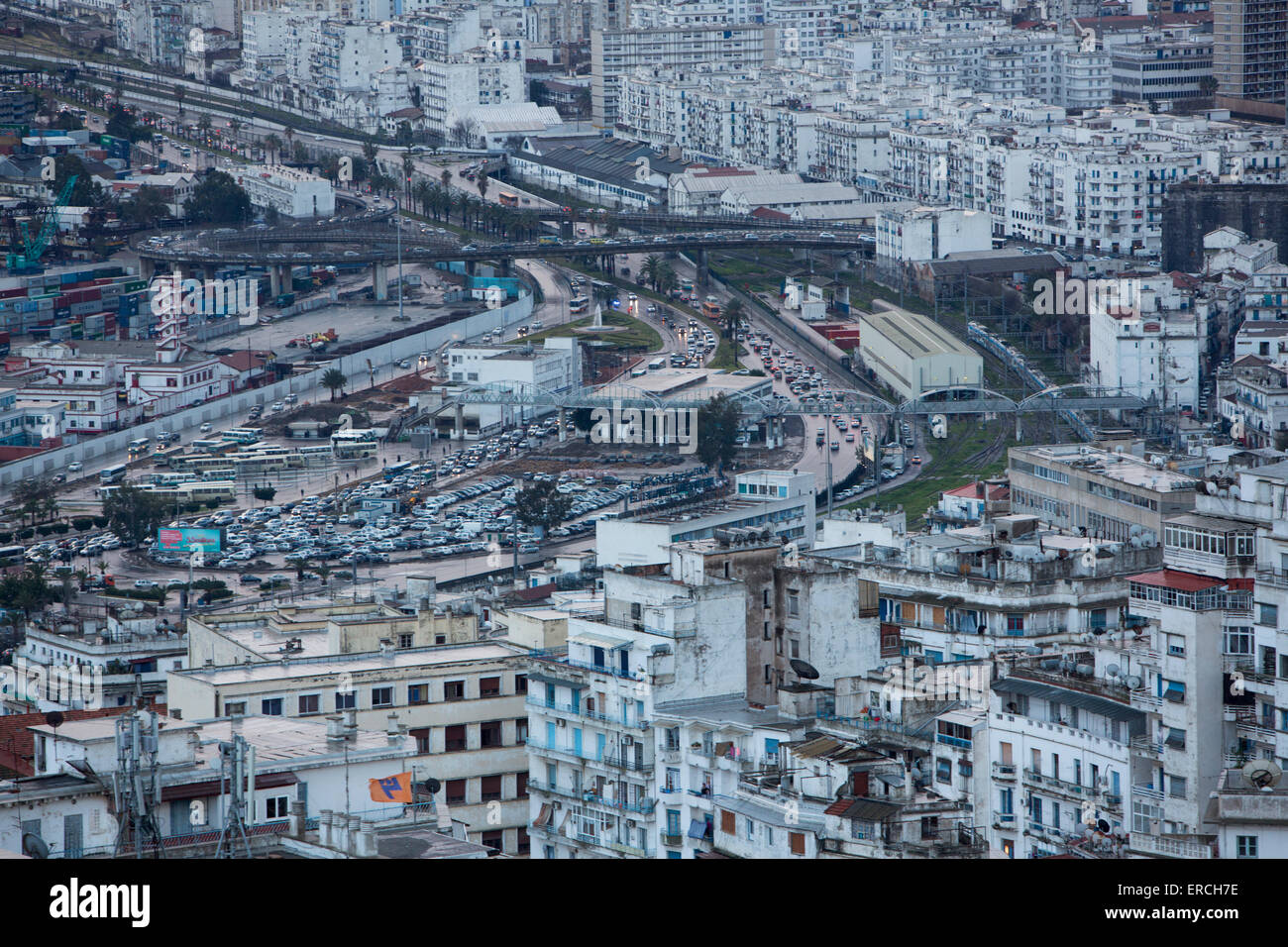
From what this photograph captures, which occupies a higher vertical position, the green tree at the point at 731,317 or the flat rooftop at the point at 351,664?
the flat rooftop at the point at 351,664

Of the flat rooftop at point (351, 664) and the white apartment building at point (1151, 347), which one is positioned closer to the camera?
the flat rooftop at point (351, 664)

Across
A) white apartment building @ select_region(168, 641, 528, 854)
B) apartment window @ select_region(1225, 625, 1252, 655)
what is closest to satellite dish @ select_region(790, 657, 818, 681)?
white apartment building @ select_region(168, 641, 528, 854)

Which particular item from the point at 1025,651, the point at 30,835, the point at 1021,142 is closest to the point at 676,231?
the point at 1021,142

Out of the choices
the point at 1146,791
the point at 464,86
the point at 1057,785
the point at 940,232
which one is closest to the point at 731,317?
the point at 940,232

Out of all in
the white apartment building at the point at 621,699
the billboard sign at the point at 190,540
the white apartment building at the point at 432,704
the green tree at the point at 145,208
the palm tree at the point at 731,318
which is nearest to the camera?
the white apartment building at the point at 621,699

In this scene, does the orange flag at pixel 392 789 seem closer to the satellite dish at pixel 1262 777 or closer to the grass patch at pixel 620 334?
the satellite dish at pixel 1262 777

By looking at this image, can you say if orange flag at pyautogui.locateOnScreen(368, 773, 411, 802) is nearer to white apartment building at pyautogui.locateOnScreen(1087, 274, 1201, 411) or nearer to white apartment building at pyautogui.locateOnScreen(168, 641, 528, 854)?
white apartment building at pyautogui.locateOnScreen(168, 641, 528, 854)

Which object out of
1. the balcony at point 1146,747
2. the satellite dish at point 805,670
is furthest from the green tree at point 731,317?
the balcony at point 1146,747
